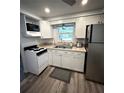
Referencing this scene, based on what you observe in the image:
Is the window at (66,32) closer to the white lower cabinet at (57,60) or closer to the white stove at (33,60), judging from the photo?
the white lower cabinet at (57,60)

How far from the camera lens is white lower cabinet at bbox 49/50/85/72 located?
2.54 m

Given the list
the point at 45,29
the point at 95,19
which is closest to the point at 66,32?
the point at 45,29

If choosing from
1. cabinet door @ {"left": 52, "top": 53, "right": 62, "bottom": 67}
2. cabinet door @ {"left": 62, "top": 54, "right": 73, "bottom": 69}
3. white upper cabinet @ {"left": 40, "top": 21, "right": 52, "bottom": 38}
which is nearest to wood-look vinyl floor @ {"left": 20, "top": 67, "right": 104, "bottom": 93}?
cabinet door @ {"left": 62, "top": 54, "right": 73, "bottom": 69}

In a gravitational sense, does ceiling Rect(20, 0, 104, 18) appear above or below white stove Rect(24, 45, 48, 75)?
above

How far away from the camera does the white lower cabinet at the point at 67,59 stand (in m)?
2.54

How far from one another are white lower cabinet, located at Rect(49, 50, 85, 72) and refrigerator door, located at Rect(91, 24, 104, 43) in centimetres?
71

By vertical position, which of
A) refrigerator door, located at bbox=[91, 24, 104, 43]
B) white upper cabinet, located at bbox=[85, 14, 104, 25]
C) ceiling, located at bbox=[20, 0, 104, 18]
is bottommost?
refrigerator door, located at bbox=[91, 24, 104, 43]

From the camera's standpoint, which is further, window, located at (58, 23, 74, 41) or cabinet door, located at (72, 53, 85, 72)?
window, located at (58, 23, 74, 41)

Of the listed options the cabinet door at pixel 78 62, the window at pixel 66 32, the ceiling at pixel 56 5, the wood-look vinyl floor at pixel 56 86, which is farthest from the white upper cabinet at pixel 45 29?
the wood-look vinyl floor at pixel 56 86

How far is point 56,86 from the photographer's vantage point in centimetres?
199

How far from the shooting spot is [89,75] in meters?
2.19

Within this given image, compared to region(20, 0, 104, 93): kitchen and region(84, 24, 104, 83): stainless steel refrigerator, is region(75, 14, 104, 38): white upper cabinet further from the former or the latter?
region(84, 24, 104, 83): stainless steel refrigerator
